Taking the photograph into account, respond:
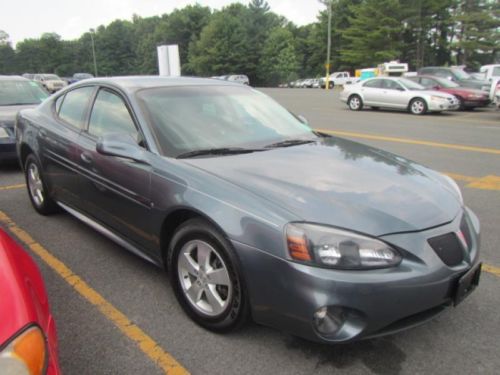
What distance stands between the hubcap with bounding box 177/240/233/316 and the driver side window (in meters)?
1.02

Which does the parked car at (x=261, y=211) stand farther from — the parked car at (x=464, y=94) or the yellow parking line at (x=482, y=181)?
the parked car at (x=464, y=94)

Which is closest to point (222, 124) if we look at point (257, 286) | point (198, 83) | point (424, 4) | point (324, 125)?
point (198, 83)

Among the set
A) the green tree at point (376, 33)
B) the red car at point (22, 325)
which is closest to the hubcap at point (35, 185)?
the red car at point (22, 325)

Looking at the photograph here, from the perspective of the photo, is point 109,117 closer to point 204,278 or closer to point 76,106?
point 76,106

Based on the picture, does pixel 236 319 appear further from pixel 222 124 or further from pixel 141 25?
pixel 141 25

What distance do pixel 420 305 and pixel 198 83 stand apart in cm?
256

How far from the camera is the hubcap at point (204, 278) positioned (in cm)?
262

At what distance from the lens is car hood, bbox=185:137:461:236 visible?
237cm

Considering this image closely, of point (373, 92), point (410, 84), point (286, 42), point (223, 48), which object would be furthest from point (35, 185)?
point (286, 42)

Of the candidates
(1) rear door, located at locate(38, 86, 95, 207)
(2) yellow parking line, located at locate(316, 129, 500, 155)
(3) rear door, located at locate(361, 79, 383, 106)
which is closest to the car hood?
(1) rear door, located at locate(38, 86, 95, 207)

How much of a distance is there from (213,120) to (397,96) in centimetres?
1453

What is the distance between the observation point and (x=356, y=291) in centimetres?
216

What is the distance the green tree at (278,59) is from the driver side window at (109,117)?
6614cm

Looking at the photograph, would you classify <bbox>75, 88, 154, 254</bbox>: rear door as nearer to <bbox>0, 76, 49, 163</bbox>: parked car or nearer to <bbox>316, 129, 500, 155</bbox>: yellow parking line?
<bbox>0, 76, 49, 163</bbox>: parked car
